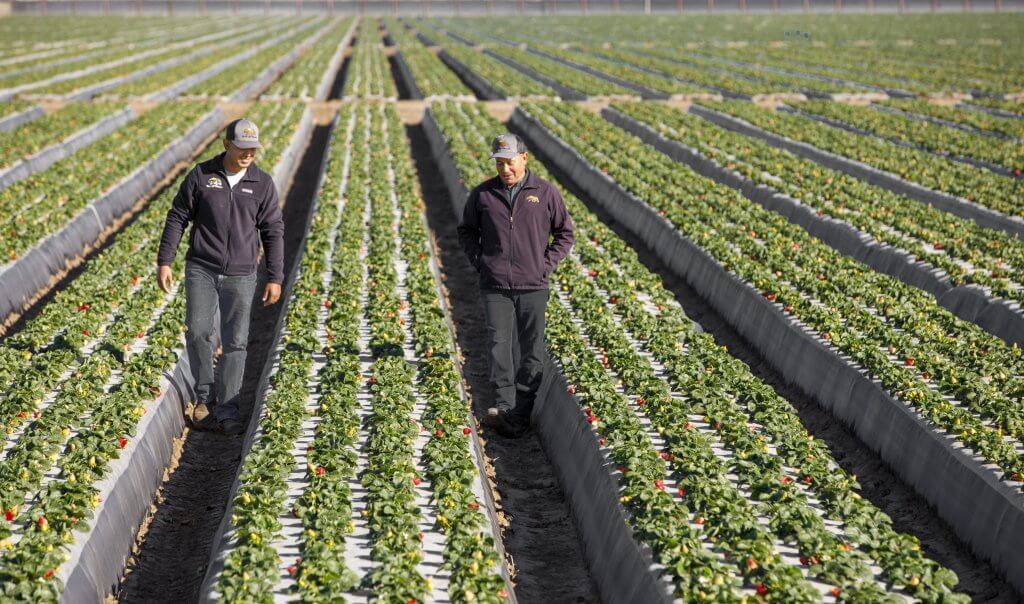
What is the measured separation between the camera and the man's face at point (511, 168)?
8820 millimetres

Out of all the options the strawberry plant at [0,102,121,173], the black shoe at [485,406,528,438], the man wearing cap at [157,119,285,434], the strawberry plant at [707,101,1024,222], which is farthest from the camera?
the strawberry plant at [0,102,121,173]

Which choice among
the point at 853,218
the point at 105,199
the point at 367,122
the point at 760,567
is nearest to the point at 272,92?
the point at 367,122

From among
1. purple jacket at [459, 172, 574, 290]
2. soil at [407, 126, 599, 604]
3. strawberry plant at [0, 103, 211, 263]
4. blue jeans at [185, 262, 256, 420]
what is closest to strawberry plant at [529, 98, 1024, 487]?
soil at [407, 126, 599, 604]

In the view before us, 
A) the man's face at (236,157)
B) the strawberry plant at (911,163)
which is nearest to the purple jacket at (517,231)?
the man's face at (236,157)

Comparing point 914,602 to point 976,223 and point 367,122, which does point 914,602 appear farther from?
point 367,122

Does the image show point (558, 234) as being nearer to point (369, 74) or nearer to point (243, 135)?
point (243, 135)

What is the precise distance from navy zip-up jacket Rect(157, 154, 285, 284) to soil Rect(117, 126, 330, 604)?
6.10ft

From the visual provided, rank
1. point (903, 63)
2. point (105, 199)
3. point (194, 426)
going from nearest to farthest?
point (194, 426) < point (105, 199) < point (903, 63)

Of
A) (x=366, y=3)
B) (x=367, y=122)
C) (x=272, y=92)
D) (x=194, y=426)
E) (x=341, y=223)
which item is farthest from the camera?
(x=366, y=3)

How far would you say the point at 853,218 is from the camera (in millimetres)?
17094

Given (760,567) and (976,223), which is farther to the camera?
(976,223)

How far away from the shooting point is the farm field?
22.5ft

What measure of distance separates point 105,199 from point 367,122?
1204 cm

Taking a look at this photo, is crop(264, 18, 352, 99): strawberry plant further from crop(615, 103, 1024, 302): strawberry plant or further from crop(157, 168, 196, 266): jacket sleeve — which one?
crop(157, 168, 196, 266): jacket sleeve
